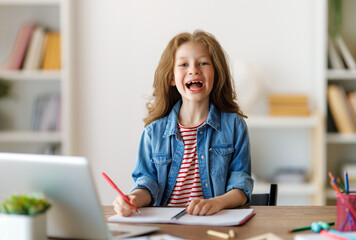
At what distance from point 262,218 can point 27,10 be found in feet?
9.06

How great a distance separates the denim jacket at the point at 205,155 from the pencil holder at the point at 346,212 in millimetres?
532

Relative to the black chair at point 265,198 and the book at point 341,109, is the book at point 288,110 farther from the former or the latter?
the black chair at point 265,198

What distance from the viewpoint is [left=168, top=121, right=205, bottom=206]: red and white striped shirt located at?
172cm

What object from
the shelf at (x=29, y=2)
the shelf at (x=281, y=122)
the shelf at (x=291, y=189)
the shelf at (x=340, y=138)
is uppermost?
the shelf at (x=29, y=2)

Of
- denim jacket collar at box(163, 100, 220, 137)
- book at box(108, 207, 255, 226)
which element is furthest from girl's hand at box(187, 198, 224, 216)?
denim jacket collar at box(163, 100, 220, 137)

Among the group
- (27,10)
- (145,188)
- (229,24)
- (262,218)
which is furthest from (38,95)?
(262,218)

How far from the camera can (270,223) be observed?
1299mm

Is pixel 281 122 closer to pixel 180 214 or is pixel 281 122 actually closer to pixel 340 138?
pixel 340 138

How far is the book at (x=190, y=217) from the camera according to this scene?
4.20ft

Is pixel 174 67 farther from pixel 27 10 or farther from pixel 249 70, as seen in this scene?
pixel 27 10

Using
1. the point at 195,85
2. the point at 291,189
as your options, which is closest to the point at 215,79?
the point at 195,85

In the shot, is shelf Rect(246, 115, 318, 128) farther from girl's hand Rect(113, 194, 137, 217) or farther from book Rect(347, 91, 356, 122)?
girl's hand Rect(113, 194, 137, 217)

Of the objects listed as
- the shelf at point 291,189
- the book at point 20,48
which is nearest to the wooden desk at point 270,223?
the shelf at point 291,189

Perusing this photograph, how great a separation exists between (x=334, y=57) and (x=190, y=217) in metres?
2.36
